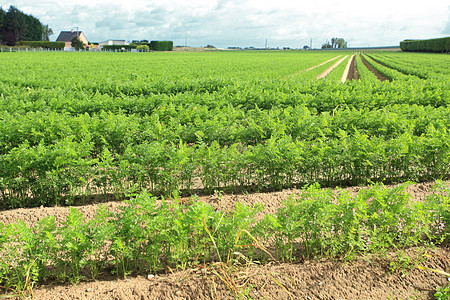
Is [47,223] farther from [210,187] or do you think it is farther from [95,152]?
[95,152]

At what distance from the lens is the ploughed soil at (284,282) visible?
366 centimetres

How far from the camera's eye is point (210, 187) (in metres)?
6.44

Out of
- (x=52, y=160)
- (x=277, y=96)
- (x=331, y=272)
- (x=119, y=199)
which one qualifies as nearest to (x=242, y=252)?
(x=331, y=272)

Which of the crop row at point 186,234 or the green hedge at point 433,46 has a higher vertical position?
the green hedge at point 433,46

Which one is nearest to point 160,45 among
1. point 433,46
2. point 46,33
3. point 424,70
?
point 46,33

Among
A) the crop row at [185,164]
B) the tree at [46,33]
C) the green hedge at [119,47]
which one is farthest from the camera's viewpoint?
the tree at [46,33]

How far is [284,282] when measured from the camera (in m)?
3.86

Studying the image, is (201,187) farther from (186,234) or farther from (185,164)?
(186,234)

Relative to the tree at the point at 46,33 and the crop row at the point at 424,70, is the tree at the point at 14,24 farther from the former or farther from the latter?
the crop row at the point at 424,70

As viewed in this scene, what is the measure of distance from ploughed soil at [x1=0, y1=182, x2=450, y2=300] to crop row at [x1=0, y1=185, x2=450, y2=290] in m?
0.13

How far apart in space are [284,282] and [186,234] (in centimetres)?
126

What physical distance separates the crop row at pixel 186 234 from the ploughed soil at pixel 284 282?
131mm

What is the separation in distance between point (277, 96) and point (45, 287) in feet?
36.5

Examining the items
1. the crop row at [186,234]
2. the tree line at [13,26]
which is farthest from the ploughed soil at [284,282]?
the tree line at [13,26]
